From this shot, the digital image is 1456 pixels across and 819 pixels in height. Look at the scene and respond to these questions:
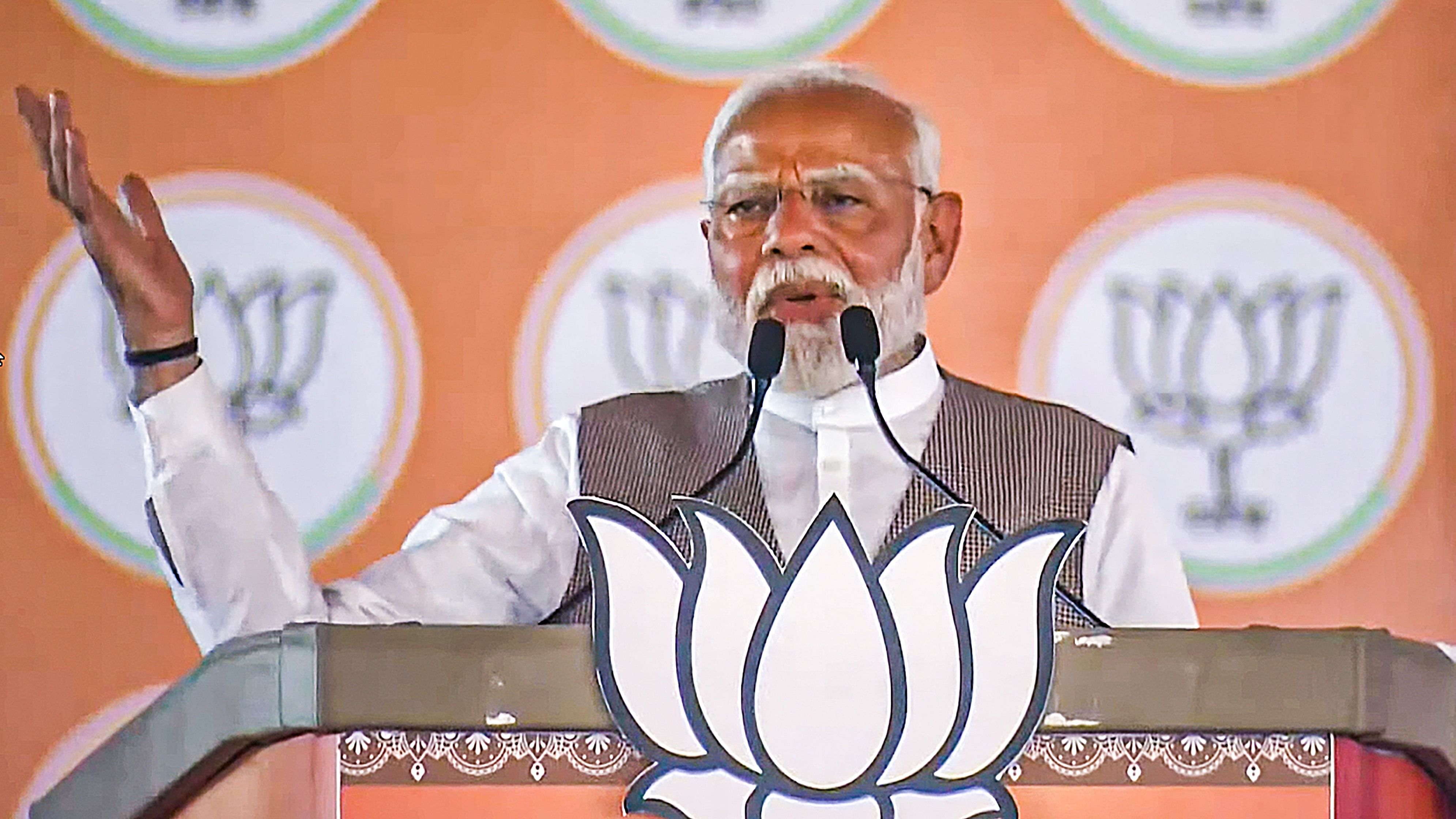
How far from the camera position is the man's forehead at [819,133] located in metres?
2.01

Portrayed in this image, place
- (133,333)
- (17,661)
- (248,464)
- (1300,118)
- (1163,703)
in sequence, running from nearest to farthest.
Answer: (1163,703) → (133,333) → (248,464) → (17,661) → (1300,118)

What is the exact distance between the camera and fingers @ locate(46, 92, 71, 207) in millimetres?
1587

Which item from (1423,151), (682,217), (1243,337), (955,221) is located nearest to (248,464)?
(682,217)

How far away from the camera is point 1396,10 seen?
2.25 metres

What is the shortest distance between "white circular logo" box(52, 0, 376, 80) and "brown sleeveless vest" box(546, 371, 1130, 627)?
1.73 ft

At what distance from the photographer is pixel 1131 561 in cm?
202

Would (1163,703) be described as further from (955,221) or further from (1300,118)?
(1300,118)

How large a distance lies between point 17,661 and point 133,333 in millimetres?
604

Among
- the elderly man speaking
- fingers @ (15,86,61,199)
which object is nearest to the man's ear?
the elderly man speaking

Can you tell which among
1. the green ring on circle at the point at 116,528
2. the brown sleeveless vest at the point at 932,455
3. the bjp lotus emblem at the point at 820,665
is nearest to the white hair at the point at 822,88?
the brown sleeveless vest at the point at 932,455

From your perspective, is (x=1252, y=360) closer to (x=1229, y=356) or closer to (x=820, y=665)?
(x=1229, y=356)

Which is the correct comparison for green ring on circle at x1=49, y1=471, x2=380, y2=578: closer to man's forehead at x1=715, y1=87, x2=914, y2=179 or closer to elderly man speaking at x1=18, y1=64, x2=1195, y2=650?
elderly man speaking at x1=18, y1=64, x2=1195, y2=650

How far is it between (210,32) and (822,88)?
0.68 meters

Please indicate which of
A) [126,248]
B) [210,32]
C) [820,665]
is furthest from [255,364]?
[820,665]
